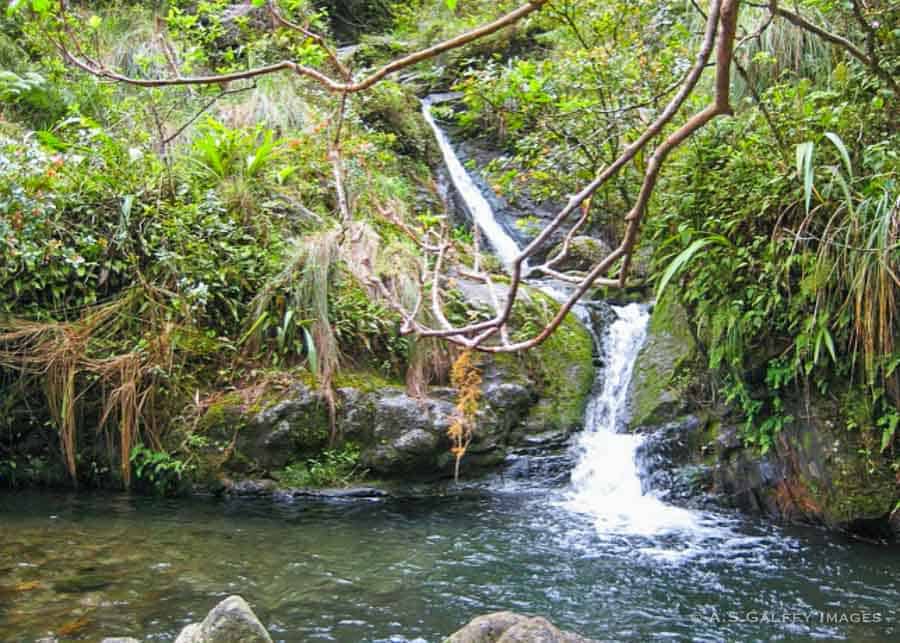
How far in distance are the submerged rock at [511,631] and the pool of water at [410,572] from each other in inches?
29.9

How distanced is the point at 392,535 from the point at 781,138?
12.4 ft

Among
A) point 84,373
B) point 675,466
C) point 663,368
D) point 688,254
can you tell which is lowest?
point 675,466

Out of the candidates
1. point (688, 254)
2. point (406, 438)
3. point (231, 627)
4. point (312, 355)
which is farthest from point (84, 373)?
point (688, 254)

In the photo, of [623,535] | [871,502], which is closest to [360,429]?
[623,535]

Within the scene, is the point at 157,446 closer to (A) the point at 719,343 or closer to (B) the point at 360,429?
(B) the point at 360,429

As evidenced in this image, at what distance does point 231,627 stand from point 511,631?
1.06 m

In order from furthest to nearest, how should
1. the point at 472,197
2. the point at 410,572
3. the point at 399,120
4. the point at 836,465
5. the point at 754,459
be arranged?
the point at 399,120 → the point at 472,197 → the point at 754,459 → the point at 836,465 → the point at 410,572

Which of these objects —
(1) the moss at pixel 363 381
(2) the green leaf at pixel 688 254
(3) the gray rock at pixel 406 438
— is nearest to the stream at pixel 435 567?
(3) the gray rock at pixel 406 438

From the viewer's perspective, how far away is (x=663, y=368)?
6.39 metres

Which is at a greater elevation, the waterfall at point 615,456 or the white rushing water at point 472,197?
the white rushing water at point 472,197

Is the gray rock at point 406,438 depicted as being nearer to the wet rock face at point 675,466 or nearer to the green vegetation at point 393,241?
the green vegetation at point 393,241

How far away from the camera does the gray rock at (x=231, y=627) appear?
9.24 feet

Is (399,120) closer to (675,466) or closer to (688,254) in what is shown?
(688,254)

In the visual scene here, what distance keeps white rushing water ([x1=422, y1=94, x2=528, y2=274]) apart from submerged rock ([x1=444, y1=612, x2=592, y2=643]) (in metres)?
6.02
